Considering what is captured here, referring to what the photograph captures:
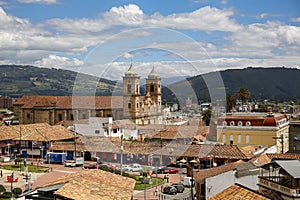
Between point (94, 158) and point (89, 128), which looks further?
point (89, 128)

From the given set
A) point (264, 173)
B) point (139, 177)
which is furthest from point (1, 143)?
point (264, 173)

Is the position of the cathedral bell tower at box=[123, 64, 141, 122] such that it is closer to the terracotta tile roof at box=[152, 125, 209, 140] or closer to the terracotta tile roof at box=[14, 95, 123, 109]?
the terracotta tile roof at box=[14, 95, 123, 109]

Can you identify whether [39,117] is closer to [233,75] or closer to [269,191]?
[269,191]

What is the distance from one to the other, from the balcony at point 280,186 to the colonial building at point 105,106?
46880mm

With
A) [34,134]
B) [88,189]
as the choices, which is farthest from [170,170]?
[88,189]

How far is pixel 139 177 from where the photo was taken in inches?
1286

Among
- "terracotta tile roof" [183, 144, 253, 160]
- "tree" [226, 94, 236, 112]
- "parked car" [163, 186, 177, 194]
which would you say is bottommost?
"parked car" [163, 186, 177, 194]

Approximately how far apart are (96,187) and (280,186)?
5799 millimetres

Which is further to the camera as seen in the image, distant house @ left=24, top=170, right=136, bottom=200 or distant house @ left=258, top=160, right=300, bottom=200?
distant house @ left=258, top=160, right=300, bottom=200

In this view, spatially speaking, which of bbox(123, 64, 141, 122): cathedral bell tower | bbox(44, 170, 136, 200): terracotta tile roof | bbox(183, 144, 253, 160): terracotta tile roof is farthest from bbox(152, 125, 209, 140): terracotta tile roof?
bbox(44, 170, 136, 200): terracotta tile roof

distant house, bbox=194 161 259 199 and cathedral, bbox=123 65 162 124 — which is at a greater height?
cathedral, bbox=123 65 162 124

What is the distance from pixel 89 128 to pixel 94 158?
9.09m

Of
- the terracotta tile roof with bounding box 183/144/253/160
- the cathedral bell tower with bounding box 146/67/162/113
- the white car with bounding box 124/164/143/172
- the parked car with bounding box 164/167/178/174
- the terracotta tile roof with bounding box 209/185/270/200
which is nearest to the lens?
the terracotta tile roof with bounding box 209/185/270/200

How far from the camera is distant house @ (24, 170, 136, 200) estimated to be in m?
13.4
